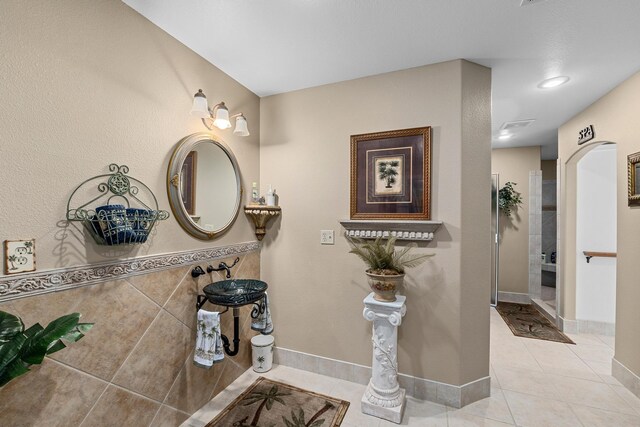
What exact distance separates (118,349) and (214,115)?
1554mm

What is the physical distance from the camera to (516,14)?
1531mm

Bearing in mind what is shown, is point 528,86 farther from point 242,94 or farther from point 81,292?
point 81,292

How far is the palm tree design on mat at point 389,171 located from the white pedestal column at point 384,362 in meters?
0.89

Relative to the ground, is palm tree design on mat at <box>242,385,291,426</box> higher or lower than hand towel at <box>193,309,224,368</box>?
lower

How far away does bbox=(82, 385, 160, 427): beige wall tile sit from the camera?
134 cm

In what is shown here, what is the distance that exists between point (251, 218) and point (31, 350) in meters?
1.63

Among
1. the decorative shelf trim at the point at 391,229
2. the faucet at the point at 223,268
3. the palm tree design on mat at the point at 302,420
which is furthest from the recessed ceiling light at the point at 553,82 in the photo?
the palm tree design on mat at the point at 302,420

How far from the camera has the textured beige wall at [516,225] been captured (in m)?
4.23

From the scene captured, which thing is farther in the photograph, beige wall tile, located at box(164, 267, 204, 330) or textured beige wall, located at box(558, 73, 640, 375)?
textured beige wall, located at box(558, 73, 640, 375)

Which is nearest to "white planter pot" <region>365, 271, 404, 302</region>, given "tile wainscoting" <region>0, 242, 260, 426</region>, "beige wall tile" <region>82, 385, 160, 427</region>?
"tile wainscoting" <region>0, 242, 260, 426</region>

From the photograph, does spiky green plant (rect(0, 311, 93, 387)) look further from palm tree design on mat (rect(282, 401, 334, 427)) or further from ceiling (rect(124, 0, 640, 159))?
ceiling (rect(124, 0, 640, 159))

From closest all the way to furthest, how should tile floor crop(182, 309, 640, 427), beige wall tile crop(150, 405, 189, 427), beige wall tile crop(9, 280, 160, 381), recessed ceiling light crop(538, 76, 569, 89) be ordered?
beige wall tile crop(9, 280, 160, 381)
beige wall tile crop(150, 405, 189, 427)
tile floor crop(182, 309, 640, 427)
recessed ceiling light crop(538, 76, 569, 89)

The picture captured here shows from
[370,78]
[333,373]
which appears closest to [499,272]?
[333,373]

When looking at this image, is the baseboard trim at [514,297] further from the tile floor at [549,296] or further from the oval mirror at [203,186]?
the oval mirror at [203,186]
